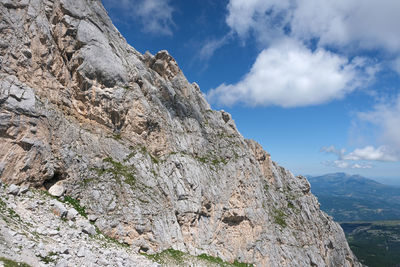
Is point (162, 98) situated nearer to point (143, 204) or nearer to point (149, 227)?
point (143, 204)

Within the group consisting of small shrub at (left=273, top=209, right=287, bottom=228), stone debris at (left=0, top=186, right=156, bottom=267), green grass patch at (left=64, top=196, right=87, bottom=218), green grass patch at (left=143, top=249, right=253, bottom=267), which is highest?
small shrub at (left=273, top=209, right=287, bottom=228)

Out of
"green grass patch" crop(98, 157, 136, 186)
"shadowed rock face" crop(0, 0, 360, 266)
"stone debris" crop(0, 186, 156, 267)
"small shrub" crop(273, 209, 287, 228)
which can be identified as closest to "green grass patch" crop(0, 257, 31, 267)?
"stone debris" crop(0, 186, 156, 267)

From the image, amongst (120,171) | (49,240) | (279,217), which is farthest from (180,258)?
(279,217)

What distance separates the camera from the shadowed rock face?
26734mm

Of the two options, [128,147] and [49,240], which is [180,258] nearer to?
[49,240]

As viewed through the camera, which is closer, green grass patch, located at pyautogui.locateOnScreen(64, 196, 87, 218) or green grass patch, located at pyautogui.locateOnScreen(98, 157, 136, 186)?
green grass patch, located at pyautogui.locateOnScreen(64, 196, 87, 218)

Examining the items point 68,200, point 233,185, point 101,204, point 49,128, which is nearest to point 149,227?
point 101,204

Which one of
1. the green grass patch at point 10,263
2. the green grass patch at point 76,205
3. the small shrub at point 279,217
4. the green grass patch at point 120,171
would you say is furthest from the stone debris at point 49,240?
the small shrub at point 279,217

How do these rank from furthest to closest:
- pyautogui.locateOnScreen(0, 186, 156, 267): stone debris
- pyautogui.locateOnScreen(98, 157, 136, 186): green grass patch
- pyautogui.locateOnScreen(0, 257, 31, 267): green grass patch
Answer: pyautogui.locateOnScreen(98, 157, 136, 186): green grass patch, pyautogui.locateOnScreen(0, 186, 156, 267): stone debris, pyautogui.locateOnScreen(0, 257, 31, 267): green grass patch

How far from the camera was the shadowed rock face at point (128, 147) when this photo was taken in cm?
2673

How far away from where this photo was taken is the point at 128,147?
3538 centimetres

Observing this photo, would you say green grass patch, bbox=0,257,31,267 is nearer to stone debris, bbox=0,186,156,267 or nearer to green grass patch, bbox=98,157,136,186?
stone debris, bbox=0,186,156,267

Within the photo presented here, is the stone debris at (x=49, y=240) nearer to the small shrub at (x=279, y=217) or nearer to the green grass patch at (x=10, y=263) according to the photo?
the green grass patch at (x=10, y=263)

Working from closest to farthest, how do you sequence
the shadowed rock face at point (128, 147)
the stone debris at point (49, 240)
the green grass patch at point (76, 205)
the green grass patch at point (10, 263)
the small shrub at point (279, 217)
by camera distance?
the green grass patch at point (10, 263) → the stone debris at point (49, 240) → the green grass patch at point (76, 205) → the shadowed rock face at point (128, 147) → the small shrub at point (279, 217)
